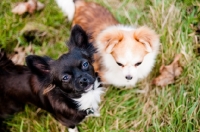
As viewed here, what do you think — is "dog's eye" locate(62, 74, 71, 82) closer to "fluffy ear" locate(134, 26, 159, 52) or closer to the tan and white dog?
the tan and white dog

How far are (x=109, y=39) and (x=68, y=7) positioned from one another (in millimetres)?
907

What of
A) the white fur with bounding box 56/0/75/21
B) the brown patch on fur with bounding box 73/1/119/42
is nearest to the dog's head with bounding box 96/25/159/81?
the brown patch on fur with bounding box 73/1/119/42

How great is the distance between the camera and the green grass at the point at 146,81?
10.9ft

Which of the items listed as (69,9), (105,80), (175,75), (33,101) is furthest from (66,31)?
(175,75)

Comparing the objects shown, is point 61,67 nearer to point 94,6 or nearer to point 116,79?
point 116,79

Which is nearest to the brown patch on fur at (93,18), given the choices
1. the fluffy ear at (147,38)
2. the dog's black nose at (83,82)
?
the fluffy ear at (147,38)

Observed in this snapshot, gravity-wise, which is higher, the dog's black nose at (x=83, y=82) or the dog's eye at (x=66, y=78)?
the dog's eye at (x=66, y=78)

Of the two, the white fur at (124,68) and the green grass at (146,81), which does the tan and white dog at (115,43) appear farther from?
the green grass at (146,81)

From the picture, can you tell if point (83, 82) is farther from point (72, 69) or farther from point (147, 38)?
point (147, 38)

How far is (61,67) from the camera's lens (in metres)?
2.53

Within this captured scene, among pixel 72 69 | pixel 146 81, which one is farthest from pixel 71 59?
pixel 146 81

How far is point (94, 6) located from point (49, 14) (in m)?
0.69

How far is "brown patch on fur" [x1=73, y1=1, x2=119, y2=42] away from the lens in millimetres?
3420

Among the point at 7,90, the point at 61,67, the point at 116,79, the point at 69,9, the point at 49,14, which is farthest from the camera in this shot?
the point at 49,14
